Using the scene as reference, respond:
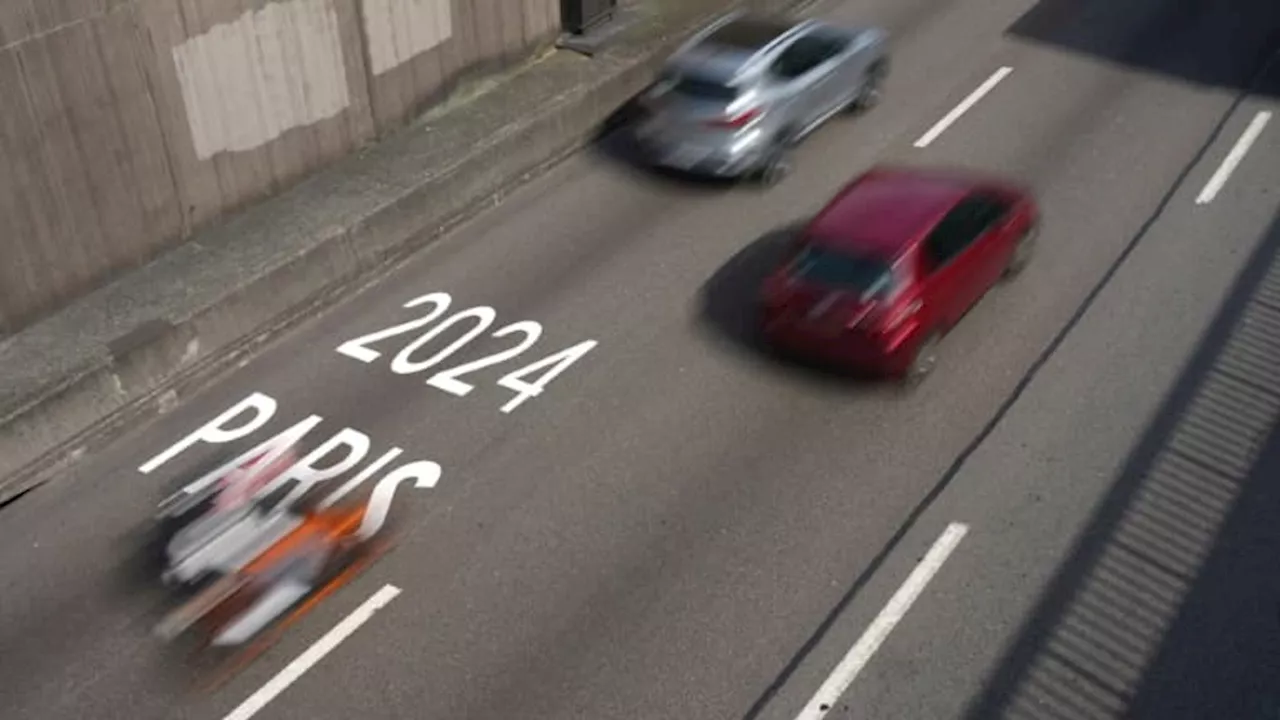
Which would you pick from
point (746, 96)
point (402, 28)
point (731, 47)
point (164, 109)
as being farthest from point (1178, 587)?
point (402, 28)

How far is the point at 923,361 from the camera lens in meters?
14.0

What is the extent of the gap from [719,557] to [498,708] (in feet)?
8.13

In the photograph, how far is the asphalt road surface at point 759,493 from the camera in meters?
10.8

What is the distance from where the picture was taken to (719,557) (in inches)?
470

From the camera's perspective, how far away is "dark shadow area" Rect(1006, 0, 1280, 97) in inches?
818

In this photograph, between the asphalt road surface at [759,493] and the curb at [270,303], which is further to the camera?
the curb at [270,303]

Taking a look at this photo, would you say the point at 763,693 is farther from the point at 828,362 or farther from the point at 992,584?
the point at 828,362

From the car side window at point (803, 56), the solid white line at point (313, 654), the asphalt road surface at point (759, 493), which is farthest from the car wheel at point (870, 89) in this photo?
the solid white line at point (313, 654)

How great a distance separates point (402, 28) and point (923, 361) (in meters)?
9.18

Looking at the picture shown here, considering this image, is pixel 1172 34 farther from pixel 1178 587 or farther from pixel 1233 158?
pixel 1178 587

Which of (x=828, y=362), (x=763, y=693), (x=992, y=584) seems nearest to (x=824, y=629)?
(x=763, y=693)

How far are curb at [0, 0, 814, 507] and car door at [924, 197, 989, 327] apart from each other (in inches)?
263

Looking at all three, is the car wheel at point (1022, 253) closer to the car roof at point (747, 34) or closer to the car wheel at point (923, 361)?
the car wheel at point (923, 361)

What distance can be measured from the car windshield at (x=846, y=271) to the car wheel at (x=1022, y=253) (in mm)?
2519
